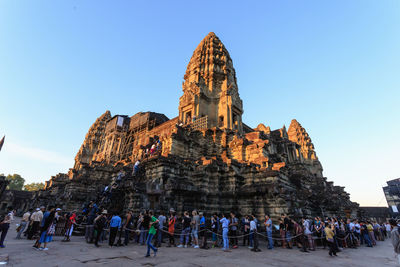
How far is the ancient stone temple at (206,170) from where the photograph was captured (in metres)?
13.4

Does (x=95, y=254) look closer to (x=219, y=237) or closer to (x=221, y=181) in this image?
(x=219, y=237)

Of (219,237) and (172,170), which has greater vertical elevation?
(172,170)

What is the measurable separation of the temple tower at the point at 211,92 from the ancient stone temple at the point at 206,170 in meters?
0.14

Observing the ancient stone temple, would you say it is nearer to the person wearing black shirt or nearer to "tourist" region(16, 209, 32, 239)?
the person wearing black shirt

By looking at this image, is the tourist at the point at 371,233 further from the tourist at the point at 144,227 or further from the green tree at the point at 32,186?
the green tree at the point at 32,186

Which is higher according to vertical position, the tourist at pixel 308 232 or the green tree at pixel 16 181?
the green tree at pixel 16 181

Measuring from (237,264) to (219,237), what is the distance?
4634 millimetres

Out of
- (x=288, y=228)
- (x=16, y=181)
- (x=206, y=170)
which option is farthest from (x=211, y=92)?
(x=16, y=181)

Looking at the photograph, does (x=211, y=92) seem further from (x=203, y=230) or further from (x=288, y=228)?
(x=203, y=230)

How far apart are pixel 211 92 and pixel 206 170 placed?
563 inches

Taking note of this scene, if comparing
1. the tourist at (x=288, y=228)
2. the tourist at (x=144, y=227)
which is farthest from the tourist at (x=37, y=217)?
the tourist at (x=288, y=228)

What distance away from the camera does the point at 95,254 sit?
6637mm

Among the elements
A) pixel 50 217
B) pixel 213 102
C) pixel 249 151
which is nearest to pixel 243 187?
pixel 249 151

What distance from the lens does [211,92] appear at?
26.5m
